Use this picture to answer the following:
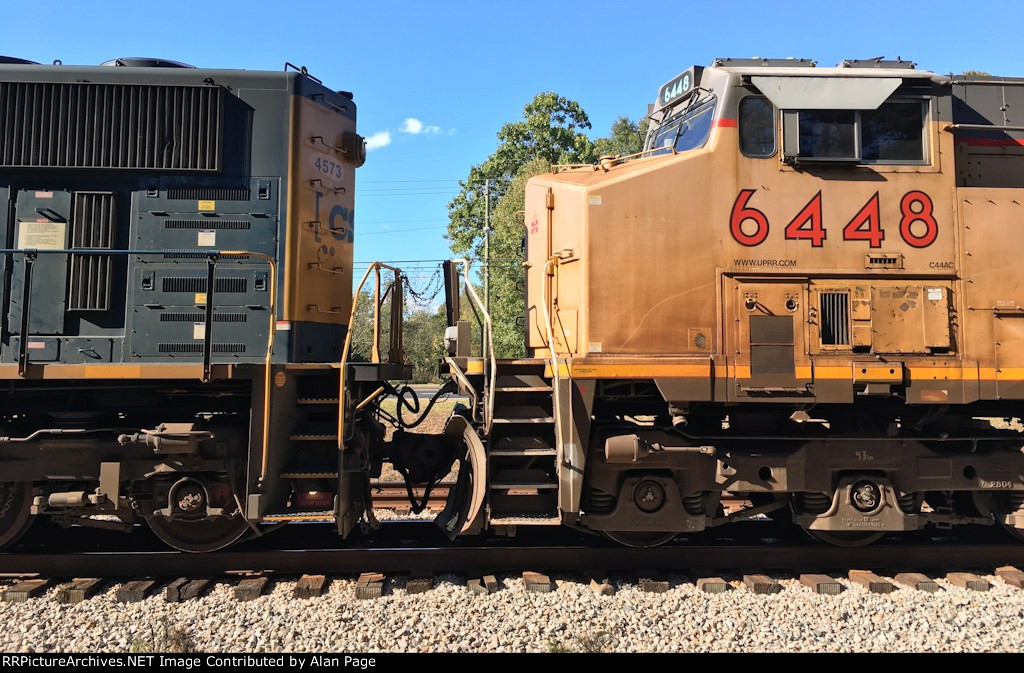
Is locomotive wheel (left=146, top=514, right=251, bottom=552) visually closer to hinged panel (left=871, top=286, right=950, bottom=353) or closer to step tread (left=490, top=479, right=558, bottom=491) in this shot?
step tread (left=490, top=479, right=558, bottom=491)

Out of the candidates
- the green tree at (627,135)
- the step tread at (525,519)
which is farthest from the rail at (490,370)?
the green tree at (627,135)

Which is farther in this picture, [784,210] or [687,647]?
[784,210]

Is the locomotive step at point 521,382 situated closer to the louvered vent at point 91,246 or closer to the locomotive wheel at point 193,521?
the locomotive wheel at point 193,521

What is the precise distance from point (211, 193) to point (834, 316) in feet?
18.2

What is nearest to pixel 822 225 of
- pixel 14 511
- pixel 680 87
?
pixel 680 87

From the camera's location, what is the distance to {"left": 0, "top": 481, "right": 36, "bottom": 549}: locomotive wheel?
4.80 meters

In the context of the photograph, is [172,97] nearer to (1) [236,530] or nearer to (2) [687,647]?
(1) [236,530]

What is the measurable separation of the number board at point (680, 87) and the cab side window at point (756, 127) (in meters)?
0.67

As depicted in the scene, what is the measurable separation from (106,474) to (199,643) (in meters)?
1.65

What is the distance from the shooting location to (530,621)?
13.6 feet

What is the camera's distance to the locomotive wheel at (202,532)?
4.96m

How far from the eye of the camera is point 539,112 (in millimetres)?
23641

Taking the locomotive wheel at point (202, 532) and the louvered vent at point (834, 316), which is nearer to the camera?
the louvered vent at point (834, 316)

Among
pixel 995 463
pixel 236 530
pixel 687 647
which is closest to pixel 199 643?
pixel 236 530
